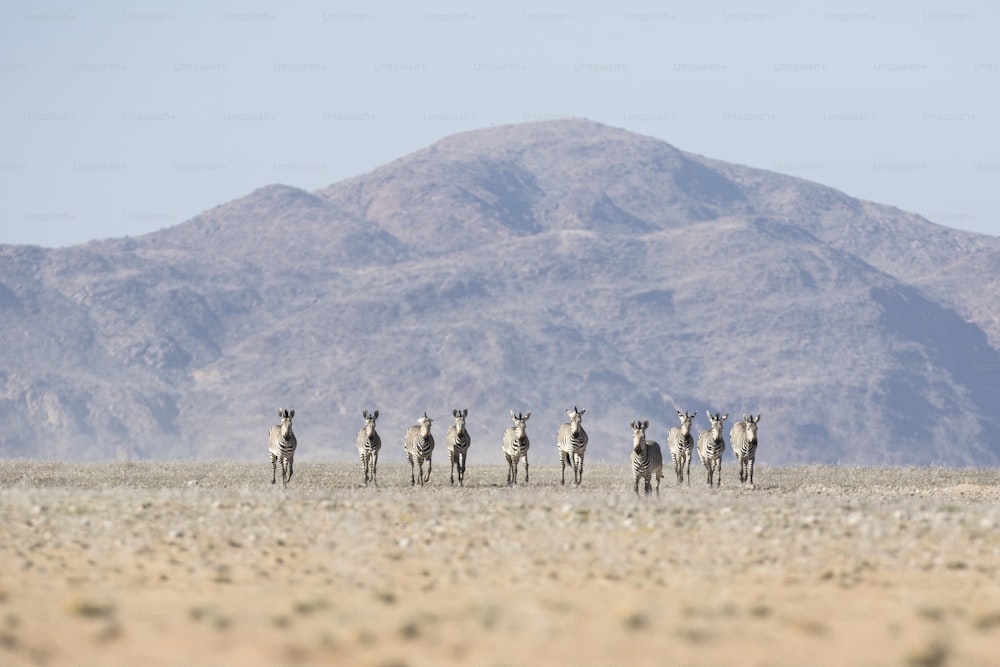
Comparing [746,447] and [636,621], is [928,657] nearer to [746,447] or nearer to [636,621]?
[636,621]

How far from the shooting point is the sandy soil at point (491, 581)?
15047 millimetres

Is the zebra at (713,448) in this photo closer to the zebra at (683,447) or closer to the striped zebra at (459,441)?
the zebra at (683,447)

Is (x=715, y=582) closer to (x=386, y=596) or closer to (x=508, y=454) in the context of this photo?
(x=386, y=596)

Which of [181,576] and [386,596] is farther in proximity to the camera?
[181,576]

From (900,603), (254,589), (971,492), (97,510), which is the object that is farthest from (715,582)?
(971,492)

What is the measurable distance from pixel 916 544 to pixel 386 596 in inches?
340

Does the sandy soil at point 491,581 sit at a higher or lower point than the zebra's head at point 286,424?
lower

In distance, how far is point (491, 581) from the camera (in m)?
19.5

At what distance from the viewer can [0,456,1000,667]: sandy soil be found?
15047 mm

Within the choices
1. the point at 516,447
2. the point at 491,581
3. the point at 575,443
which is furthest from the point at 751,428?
the point at 491,581

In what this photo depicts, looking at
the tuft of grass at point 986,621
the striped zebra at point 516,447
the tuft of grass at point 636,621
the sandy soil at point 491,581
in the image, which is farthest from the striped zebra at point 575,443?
the tuft of grass at point 636,621

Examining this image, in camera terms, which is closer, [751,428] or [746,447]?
[746,447]

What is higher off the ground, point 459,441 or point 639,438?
point 639,438

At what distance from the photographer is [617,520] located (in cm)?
2456
